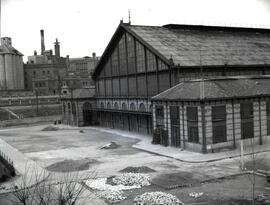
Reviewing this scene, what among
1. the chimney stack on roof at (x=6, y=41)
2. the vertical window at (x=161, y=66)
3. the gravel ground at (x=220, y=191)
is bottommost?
the gravel ground at (x=220, y=191)

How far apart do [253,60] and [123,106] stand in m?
19.6

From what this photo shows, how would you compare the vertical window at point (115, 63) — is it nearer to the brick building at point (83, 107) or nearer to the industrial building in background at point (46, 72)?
the brick building at point (83, 107)

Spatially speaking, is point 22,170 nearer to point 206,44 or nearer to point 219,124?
point 219,124

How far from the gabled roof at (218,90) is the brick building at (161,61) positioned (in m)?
4.16

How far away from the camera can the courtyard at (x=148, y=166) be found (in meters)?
21.1

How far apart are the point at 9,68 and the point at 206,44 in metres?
87.1

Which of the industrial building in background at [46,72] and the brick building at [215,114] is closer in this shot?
the brick building at [215,114]

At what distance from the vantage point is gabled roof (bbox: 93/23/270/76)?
45.6 m

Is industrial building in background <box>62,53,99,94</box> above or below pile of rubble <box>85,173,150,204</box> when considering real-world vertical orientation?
above

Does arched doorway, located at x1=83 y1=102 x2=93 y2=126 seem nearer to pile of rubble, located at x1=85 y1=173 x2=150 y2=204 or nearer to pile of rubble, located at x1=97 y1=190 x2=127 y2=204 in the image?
pile of rubble, located at x1=85 y1=173 x2=150 y2=204

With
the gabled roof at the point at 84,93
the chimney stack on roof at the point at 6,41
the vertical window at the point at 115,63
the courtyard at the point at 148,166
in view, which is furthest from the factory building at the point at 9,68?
the courtyard at the point at 148,166

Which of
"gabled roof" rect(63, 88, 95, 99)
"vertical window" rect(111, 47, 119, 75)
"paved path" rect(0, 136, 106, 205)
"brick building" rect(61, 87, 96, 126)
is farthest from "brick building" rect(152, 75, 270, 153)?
"gabled roof" rect(63, 88, 95, 99)

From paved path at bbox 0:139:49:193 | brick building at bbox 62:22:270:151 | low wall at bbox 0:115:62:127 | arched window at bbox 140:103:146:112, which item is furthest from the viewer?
low wall at bbox 0:115:62:127

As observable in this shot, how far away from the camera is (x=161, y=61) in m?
45.1
